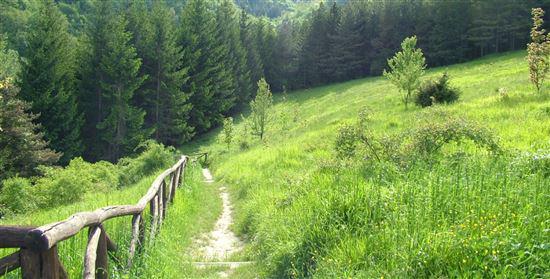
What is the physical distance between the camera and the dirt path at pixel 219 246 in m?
7.20

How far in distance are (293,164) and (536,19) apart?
12.0 metres

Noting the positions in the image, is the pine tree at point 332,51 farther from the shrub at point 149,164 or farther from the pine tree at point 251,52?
the shrub at point 149,164

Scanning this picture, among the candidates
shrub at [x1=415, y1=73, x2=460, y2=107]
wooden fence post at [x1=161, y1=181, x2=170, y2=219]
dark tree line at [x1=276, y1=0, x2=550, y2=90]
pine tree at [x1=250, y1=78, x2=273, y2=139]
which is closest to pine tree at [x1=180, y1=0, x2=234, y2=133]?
pine tree at [x1=250, y1=78, x2=273, y2=139]

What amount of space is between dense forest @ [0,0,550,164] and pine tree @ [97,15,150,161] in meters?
0.10

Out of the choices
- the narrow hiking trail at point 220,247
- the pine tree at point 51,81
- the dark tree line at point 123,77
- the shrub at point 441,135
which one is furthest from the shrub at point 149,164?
the pine tree at point 51,81

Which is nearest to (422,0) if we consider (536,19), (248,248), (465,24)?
(465,24)

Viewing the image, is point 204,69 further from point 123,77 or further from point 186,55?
point 123,77

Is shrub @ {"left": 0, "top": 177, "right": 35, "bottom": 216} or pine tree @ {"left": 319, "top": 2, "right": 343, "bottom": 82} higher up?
pine tree @ {"left": 319, "top": 2, "right": 343, "bottom": 82}

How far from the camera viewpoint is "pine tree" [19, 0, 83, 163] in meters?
34.7

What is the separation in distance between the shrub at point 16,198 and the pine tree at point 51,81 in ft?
58.9

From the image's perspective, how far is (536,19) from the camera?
16.3 m

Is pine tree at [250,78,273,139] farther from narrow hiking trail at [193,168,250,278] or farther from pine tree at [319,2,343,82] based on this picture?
pine tree at [319,2,343,82]

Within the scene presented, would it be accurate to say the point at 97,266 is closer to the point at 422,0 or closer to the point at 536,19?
the point at 536,19

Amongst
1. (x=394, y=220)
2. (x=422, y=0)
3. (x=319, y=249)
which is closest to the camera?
(x=394, y=220)
